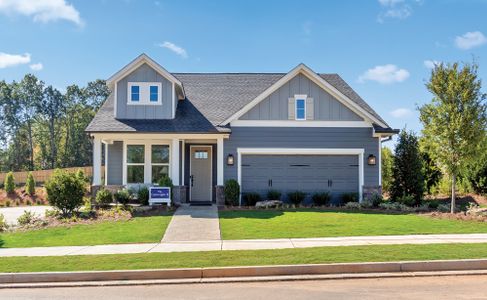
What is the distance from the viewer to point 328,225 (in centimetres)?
1291

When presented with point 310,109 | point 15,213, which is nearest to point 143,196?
point 15,213

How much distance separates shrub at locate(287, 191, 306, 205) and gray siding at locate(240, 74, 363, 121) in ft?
10.9

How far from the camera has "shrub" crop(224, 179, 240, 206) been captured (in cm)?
1752

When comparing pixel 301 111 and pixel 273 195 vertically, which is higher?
pixel 301 111

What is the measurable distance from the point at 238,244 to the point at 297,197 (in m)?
8.14

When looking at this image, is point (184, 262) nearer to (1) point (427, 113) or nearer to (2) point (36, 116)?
(1) point (427, 113)

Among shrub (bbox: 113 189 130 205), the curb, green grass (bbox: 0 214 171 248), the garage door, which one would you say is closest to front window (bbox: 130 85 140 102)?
shrub (bbox: 113 189 130 205)

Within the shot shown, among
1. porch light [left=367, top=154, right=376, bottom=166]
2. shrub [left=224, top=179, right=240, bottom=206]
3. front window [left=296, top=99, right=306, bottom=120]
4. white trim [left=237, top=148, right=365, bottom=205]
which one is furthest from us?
front window [left=296, top=99, right=306, bottom=120]

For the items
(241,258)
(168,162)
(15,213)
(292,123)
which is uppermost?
(292,123)

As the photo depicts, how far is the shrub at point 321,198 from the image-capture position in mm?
18281

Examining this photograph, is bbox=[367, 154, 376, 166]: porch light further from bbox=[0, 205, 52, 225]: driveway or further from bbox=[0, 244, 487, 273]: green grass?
bbox=[0, 205, 52, 225]: driveway

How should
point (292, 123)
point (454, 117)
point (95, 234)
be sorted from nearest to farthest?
1. point (95, 234)
2. point (454, 117)
3. point (292, 123)

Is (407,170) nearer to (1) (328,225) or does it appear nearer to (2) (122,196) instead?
(1) (328,225)

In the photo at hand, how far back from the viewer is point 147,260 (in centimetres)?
871
